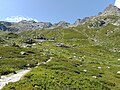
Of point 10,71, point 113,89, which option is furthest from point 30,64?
point 113,89

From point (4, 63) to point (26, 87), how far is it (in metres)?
32.6

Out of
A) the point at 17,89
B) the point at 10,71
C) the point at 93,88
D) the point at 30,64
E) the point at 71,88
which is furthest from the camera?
the point at 30,64

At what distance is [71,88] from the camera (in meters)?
35.0

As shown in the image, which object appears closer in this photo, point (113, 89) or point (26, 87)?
point (26, 87)

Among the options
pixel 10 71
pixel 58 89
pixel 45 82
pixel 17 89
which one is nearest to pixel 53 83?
pixel 45 82

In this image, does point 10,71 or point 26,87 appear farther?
point 10,71

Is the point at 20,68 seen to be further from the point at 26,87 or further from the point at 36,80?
the point at 26,87

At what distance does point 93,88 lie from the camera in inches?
1475

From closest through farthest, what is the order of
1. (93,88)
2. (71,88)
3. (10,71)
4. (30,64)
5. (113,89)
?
(71,88)
(93,88)
(113,89)
(10,71)
(30,64)

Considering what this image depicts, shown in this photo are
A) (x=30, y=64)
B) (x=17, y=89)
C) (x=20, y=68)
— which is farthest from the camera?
(x=30, y=64)

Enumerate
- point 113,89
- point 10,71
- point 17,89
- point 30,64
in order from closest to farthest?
point 17,89 → point 113,89 → point 10,71 → point 30,64

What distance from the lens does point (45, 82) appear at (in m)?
35.3

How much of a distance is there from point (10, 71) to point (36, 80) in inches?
657

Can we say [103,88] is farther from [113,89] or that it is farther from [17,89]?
[17,89]
